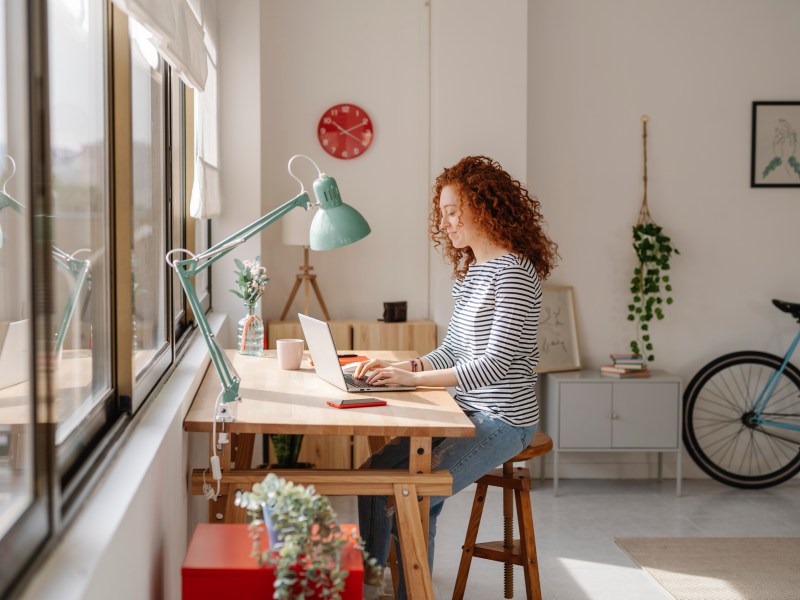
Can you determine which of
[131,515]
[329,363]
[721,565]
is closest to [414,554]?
[329,363]

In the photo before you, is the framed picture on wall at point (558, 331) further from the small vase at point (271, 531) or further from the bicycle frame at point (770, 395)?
the small vase at point (271, 531)

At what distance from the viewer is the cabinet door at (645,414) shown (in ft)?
16.0

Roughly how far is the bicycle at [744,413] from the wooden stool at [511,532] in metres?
2.31

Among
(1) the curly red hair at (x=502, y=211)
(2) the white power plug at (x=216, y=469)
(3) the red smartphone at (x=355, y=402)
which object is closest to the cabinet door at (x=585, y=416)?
(1) the curly red hair at (x=502, y=211)

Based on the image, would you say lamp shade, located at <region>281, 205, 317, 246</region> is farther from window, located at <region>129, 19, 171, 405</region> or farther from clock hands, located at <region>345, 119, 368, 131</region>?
window, located at <region>129, 19, 171, 405</region>

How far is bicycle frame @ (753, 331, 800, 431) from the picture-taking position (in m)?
5.16

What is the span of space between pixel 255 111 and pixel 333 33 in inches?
27.8

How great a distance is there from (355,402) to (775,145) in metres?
3.72

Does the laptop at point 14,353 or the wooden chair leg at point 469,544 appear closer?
the laptop at point 14,353

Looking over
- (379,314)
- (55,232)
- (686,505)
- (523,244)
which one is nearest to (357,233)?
(523,244)

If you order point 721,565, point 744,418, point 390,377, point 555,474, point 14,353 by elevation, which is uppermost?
point 14,353

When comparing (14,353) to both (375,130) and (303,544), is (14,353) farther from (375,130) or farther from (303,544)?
(375,130)

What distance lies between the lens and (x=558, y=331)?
516 cm

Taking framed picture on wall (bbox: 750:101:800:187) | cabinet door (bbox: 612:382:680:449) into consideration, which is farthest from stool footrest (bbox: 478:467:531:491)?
framed picture on wall (bbox: 750:101:800:187)
